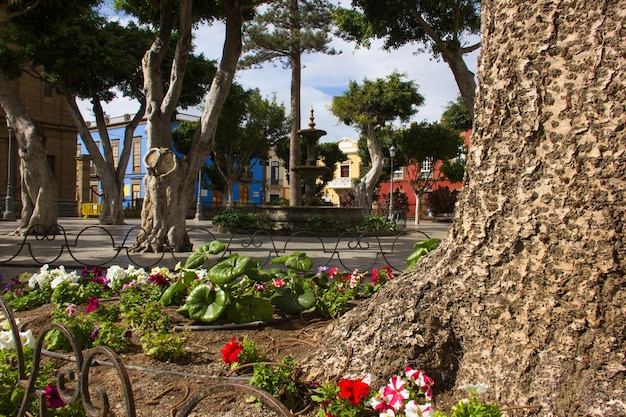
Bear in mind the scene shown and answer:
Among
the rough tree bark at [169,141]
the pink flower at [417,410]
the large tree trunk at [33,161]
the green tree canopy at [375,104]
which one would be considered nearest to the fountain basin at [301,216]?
the rough tree bark at [169,141]

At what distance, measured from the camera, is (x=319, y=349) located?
6.81ft

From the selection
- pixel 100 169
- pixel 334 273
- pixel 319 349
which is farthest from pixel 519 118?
pixel 100 169

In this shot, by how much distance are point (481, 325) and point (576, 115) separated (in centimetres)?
79

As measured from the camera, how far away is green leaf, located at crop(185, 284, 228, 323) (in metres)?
2.78

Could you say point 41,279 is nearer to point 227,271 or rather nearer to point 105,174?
point 227,271

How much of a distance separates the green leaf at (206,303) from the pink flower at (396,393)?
4.92ft

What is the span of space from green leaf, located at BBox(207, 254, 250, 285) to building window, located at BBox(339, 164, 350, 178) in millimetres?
48601

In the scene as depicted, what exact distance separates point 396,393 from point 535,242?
69 centimetres

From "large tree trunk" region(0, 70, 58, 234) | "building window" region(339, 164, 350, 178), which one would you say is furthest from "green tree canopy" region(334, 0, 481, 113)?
"building window" region(339, 164, 350, 178)

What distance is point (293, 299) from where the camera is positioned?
10.0 ft

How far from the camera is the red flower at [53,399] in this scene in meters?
1.53

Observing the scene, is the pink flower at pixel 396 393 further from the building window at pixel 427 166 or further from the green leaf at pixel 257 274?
the building window at pixel 427 166

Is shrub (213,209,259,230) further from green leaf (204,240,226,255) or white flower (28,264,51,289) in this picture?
green leaf (204,240,226,255)

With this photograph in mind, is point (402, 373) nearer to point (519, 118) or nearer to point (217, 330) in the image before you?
point (519, 118)
